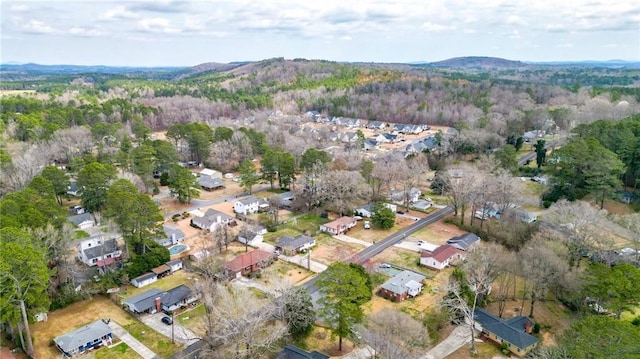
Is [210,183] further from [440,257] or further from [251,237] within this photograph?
[440,257]

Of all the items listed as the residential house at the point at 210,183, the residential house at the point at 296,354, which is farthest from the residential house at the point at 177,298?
the residential house at the point at 210,183

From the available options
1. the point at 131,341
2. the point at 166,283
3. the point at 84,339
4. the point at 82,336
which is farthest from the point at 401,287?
the point at 82,336

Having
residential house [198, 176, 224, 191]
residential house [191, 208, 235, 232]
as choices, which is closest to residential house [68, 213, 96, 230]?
residential house [191, 208, 235, 232]

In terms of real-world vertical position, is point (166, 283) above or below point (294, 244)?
below

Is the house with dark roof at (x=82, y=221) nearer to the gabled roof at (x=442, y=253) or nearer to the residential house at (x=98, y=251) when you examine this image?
the residential house at (x=98, y=251)

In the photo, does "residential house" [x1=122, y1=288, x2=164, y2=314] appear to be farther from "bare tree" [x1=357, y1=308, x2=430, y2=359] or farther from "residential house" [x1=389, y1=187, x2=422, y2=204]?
"residential house" [x1=389, y1=187, x2=422, y2=204]

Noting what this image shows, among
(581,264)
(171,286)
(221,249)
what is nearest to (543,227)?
(581,264)

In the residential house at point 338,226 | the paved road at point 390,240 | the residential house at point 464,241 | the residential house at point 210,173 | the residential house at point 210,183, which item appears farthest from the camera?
the residential house at point 210,173
